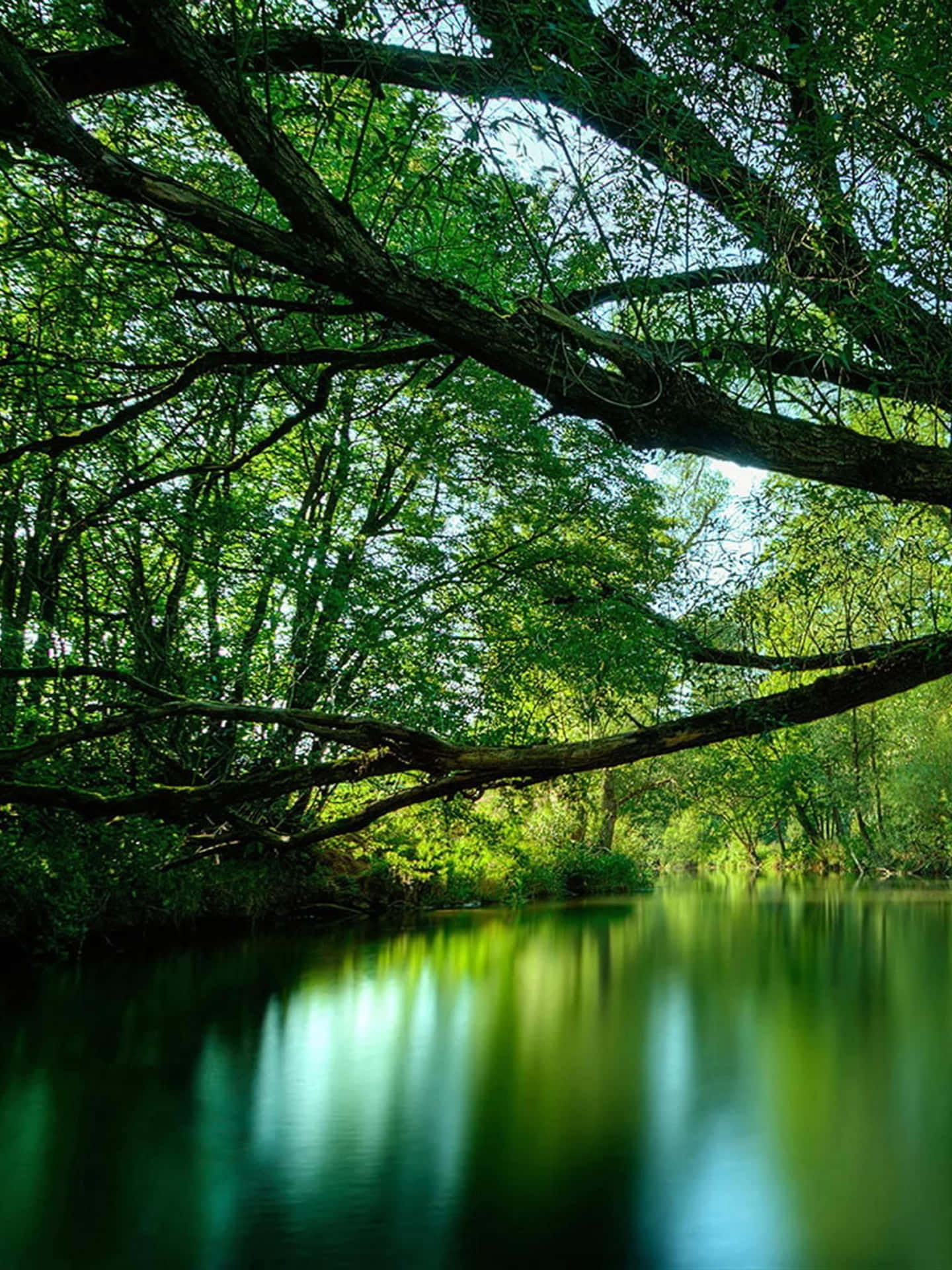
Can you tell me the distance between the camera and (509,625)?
13203mm

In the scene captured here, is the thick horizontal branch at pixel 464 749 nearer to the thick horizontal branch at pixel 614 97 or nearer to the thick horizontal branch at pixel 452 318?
the thick horizontal branch at pixel 452 318

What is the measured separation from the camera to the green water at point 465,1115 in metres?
4.36

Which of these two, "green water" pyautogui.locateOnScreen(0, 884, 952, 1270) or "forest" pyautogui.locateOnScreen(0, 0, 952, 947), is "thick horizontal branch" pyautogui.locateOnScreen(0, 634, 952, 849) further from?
"green water" pyautogui.locateOnScreen(0, 884, 952, 1270)

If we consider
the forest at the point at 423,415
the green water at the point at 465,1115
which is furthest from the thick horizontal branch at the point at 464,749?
the green water at the point at 465,1115

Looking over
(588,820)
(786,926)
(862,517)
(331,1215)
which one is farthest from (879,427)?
(588,820)

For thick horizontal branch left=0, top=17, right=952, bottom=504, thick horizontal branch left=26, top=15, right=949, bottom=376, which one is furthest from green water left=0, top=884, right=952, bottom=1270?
thick horizontal branch left=26, top=15, right=949, bottom=376

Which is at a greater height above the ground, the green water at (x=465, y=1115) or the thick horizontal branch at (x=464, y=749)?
the thick horizontal branch at (x=464, y=749)

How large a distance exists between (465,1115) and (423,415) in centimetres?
Answer: 1036

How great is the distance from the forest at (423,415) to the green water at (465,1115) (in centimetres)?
219

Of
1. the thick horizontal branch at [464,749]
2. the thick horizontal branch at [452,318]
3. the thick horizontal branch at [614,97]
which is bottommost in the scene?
the thick horizontal branch at [464,749]

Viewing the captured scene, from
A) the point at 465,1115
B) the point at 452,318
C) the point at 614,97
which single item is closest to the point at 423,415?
the point at 614,97

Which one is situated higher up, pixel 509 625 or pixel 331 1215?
pixel 509 625

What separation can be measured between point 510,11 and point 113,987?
32.5ft

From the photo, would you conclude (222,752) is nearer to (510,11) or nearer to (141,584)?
(141,584)
